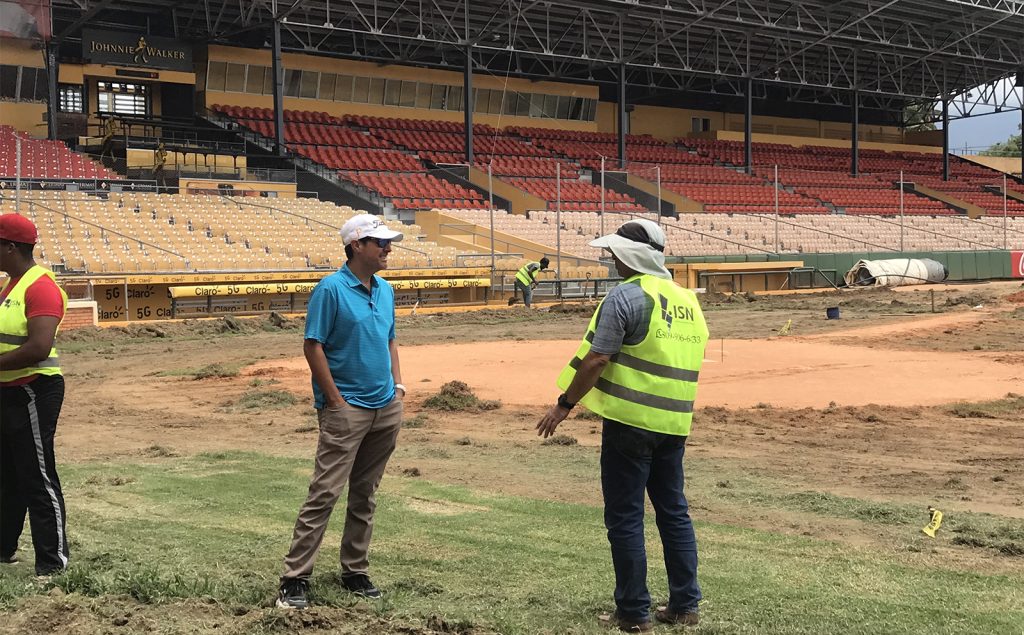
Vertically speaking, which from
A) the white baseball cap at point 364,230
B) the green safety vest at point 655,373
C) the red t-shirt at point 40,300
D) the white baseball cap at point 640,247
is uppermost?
the white baseball cap at point 364,230

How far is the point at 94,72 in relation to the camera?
1613 inches

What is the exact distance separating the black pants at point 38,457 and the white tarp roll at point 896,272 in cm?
3625

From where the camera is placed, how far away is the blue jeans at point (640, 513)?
4.68 meters

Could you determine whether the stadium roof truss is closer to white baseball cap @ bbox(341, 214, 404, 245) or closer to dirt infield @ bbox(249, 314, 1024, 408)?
dirt infield @ bbox(249, 314, 1024, 408)

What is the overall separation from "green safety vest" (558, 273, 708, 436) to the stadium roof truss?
36244 mm

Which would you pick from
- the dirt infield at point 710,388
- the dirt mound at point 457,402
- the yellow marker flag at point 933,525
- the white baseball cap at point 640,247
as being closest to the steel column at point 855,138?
the dirt infield at point 710,388

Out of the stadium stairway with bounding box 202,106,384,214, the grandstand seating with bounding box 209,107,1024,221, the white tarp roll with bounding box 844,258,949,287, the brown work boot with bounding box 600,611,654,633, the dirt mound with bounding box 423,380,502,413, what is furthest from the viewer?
the grandstand seating with bounding box 209,107,1024,221

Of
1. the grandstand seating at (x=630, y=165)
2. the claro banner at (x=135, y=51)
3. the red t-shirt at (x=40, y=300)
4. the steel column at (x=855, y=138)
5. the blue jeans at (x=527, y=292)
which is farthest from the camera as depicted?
the steel column at (x=855, y=138)

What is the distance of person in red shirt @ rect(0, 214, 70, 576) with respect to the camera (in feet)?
16.9

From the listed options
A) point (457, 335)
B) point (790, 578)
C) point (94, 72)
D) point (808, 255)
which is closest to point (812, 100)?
point (808, 255)

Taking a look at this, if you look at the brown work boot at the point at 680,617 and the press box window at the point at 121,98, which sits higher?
the press box window at the point at 121,98

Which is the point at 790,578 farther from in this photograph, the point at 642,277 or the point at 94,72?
the point at 94,72

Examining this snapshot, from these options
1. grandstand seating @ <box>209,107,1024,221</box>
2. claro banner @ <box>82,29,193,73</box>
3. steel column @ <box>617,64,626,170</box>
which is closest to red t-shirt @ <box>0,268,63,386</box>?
grandstand seating @ <box>209,107,1024,221</box>

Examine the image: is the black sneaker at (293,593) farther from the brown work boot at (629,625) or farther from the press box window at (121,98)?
the press box window at (121,98)
